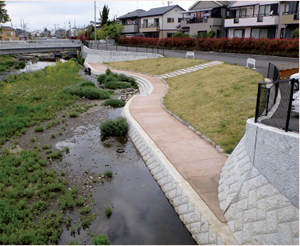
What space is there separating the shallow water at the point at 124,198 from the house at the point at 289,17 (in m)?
28.1

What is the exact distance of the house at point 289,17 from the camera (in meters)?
30.5

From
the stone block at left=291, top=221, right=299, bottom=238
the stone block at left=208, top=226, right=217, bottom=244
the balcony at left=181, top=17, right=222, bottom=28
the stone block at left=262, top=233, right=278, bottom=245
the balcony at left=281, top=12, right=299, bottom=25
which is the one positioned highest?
the balcony at left=181, top=17, right=222, bottom=28

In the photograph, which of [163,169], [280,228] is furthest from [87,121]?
[280,228]

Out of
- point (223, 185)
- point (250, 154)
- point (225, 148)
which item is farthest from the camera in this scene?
point (225, 148)

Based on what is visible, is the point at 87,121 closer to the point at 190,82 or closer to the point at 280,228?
the point at 190,82

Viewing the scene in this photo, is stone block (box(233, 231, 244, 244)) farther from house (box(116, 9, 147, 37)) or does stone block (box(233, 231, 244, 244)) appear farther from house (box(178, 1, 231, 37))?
house (box(116, 9, 147, 37))

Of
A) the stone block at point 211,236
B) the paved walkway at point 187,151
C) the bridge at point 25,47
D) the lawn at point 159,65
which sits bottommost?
the stone block at point 211,236

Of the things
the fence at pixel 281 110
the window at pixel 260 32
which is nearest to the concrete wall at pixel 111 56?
the window at pixel 260 32

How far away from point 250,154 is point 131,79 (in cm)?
2052

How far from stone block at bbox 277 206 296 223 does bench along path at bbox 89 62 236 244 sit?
4.08 ft

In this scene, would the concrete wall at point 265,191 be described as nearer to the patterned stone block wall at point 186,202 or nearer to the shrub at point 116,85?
the patterned stone block wall at point 186,202

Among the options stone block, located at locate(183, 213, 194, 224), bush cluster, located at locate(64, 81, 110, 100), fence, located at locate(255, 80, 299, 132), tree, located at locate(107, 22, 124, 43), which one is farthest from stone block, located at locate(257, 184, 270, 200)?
tree, located at locate(107, 22, 124, 43)

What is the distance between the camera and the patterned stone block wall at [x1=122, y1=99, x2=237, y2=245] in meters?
5.93

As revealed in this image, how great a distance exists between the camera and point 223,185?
23.6 feet
